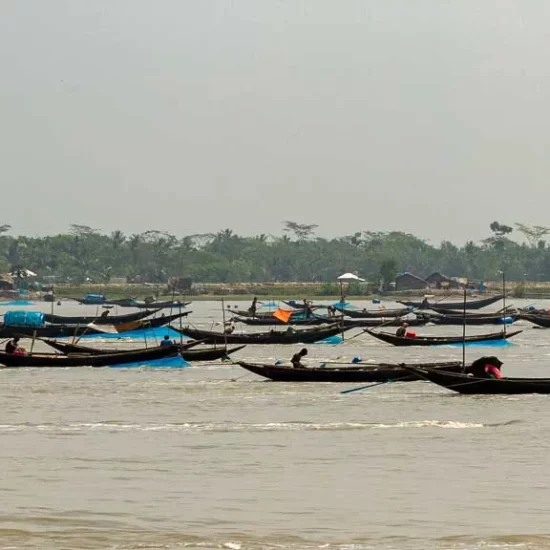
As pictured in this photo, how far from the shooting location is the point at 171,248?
596 feet

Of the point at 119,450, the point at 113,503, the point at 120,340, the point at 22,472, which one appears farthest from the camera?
the point at 120,340

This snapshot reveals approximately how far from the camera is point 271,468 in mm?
19375

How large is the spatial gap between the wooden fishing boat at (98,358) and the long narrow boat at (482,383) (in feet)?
33.9

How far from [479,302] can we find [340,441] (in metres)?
73.0

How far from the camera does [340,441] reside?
22297 mm

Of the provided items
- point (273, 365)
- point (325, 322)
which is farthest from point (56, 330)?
point (273, 365)

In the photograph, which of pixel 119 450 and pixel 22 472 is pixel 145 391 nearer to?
pixel 119 450

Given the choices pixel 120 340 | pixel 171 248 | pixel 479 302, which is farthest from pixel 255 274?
pixel 120 340

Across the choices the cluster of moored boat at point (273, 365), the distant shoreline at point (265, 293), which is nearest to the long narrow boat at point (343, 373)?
the cluster of moored boat at point (273, 365)

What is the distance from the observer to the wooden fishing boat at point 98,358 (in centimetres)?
3631

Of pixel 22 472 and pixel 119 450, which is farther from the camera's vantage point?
pixel 119 450

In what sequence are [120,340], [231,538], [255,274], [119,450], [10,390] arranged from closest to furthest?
1. [231,538]
2. [119,450]
3. [10,390]
4. [120,340]
5. [255,274]

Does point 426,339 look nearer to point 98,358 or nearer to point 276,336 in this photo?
point 276,336

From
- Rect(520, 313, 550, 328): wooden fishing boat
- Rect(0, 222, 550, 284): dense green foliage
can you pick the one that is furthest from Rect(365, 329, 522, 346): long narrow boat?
Rect(0, 222, 550, 284): dense green foliage
